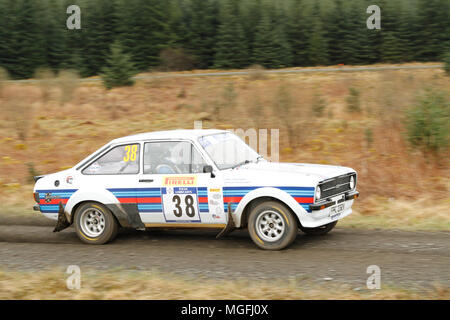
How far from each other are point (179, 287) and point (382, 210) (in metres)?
5.85

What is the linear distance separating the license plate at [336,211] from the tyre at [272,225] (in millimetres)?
612

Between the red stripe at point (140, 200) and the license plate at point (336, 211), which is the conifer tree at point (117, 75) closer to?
the red stripe at point (140, 200)

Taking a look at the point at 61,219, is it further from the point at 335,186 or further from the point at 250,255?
the point at 335,186

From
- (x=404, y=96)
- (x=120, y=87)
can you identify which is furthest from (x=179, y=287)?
(x=120, y=87)

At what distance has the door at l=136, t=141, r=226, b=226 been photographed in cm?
792

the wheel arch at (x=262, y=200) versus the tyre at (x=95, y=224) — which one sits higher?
the wheel arch at (x=262, y=200)

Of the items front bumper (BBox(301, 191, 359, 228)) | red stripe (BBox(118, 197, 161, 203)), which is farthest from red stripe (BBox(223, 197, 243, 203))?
red stripe (BBox(118, 197, 161, 203))

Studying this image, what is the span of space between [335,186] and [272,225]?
108 cm

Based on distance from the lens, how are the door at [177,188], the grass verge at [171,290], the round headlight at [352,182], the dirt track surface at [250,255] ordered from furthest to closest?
1. the round headlight at [352,182]
2. the door at [177,188]
3. the dirt track surface at [250,255]
4. the grass verge at [171,290]

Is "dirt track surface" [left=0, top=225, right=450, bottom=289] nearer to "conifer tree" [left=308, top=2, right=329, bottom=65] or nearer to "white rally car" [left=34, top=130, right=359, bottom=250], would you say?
"white rally car" [left=34, top=130, right=359, bottom=250]

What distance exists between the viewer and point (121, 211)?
842 centimetres

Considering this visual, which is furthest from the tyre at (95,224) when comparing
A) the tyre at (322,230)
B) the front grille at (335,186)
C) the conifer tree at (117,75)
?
the conifer tree at (117,75)

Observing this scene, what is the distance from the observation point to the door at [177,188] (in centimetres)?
792

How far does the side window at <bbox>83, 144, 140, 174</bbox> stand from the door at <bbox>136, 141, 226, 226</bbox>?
0.57 ft
